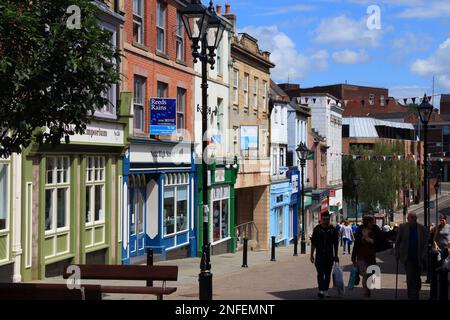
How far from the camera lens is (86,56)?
1068 cm

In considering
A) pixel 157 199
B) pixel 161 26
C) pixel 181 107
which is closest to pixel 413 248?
pixel 157 199

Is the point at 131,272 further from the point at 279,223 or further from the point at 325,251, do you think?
the point at 279,223

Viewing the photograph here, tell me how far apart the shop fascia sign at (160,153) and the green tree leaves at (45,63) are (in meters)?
13.5

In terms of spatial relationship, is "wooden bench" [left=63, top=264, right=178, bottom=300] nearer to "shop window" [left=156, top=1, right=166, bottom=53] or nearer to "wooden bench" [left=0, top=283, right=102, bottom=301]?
"wooden bench" [left=0, top=283, right=102, bottom=301]

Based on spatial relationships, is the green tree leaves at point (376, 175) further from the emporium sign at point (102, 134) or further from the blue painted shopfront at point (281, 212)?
the emporium sign at point (102, 134)

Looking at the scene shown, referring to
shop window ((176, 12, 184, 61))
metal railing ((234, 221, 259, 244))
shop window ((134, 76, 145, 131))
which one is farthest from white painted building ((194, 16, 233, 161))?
metal railing ((234, 221, 259, 244))

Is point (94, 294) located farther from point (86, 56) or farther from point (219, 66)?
point (219, 66)

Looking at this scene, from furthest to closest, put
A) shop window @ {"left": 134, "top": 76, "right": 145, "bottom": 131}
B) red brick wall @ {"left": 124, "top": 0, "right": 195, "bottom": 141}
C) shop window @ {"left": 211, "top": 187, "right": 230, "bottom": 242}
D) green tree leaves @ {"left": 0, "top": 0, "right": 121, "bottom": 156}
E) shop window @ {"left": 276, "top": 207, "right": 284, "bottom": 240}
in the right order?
shop window @ {"left": 276, "top": 207, "right": 284, "bottom": 240}, shop window @ {"left": 211, "top": 187, "right": 230, "bottom": 242}, shop window @ {"left": 134, "top": 76, "right": 145, "bottom": 131}, red brick wall @ {"left": 124, "top": 0, "right": 195, "bottom": 141}, green tree leaves @ {"left": 0, "top": 0, "right": 121, "bottom": 156}

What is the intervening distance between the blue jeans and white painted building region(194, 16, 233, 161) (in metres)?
16.7

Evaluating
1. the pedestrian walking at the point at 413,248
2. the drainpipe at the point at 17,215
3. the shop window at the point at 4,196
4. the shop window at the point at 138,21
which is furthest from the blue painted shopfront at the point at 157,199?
the pedestrian walking at the point at 413,248

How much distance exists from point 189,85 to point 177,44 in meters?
1.78

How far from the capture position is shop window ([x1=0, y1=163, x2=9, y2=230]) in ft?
57.4

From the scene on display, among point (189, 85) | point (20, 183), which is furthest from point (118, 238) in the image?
point (189, 85)

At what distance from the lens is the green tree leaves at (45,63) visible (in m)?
10.1
